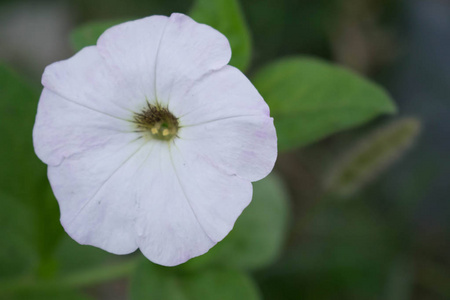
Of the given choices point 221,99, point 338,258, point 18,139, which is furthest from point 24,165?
point 338,258

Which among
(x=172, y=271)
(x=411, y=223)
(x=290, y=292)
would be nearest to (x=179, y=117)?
(x=172, y=271)

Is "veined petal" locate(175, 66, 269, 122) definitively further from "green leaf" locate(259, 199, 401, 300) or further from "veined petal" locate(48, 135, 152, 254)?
"green leaf" locate(259, 199, 401, 300)

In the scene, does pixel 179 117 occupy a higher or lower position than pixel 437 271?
higher

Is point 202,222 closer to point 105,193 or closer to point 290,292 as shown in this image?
point 105,193

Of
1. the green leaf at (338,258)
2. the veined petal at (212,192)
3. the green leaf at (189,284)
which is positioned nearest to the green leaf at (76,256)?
the green leaf at (189,284)

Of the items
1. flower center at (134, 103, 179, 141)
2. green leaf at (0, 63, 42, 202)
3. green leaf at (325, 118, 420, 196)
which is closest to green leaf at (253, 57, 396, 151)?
green leaf at (325, 118, 420, 196)
